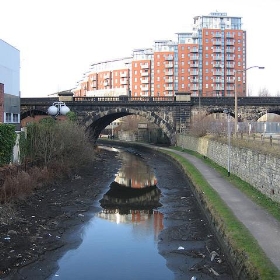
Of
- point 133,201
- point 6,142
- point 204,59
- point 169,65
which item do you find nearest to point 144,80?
point 169,65

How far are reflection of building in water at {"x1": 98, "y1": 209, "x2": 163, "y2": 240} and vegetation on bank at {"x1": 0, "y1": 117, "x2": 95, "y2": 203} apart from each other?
488 cm

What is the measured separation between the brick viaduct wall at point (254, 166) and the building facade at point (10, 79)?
712 inches

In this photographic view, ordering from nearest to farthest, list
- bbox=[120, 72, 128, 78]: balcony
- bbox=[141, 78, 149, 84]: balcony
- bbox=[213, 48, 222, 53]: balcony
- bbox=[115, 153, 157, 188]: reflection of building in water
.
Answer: bbox=[115, 153, 157, 188]: reflection of building in water, bbox=[213, 48, 222, 53]: balcony, bbox=[141, 78, 149, 84]: balcony, bbox=[120, 72, 128, 78]: balcony

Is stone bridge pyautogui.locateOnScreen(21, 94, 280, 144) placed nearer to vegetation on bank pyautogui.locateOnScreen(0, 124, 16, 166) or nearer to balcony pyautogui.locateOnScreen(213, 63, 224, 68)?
vegetation on bank pyautogui.locateOnScreen(0, 124, 16, 166)

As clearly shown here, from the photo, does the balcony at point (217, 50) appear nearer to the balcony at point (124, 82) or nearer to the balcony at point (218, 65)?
the balcony at point (218, 65)

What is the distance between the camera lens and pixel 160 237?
16609 mm

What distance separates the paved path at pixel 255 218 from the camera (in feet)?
39.8

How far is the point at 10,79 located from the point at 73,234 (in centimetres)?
2260

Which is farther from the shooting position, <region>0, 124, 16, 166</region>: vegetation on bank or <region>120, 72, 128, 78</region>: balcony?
<region>120, 72, 128, 78</region>: balcony

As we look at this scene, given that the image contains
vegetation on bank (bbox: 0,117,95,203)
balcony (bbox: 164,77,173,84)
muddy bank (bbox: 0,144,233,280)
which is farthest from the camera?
balcony (bbox: 164,77,173,84)

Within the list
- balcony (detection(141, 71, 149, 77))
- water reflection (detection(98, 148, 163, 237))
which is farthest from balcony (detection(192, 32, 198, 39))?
water reflection (detection(98, 148, 163, 237))

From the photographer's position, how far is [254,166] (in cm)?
2212

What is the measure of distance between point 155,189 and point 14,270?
1757 centimetres

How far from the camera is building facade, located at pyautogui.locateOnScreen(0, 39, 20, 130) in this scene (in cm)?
3372
